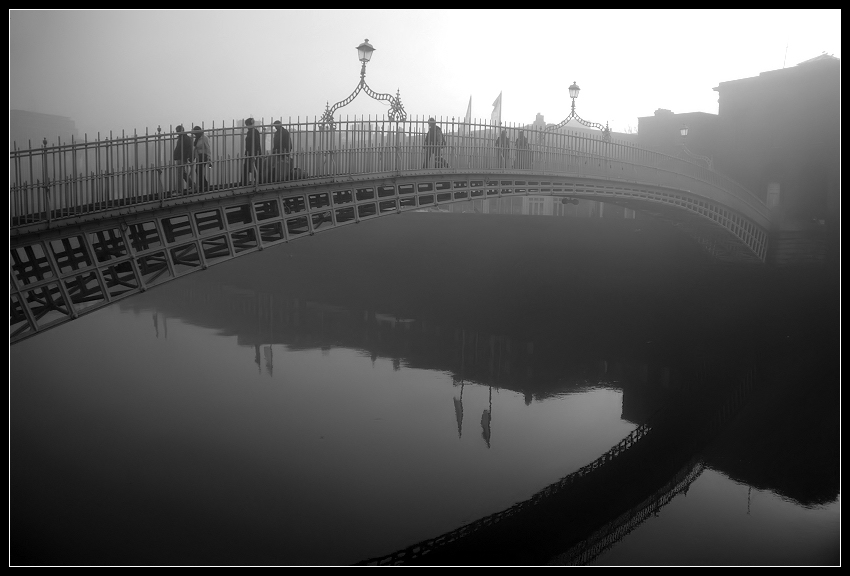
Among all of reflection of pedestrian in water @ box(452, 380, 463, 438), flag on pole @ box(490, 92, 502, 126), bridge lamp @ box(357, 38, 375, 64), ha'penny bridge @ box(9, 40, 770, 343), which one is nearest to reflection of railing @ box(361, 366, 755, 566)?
Answer: reflection of pedestrian in water @ box(452, 380, 463, 438)

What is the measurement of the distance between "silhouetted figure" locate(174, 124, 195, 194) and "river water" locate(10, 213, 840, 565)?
10.4 feet

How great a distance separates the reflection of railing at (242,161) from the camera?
604 centimetres

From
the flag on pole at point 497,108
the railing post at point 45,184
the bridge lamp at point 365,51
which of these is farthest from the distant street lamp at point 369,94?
the flag on pole at point 497,108

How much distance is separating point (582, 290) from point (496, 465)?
10881 mm

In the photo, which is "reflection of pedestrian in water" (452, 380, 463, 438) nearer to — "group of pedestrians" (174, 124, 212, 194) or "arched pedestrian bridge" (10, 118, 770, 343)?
"arched pedestrian bridge" (10, 118, 770, 343)

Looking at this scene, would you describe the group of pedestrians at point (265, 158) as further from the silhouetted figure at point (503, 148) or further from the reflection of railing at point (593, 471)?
the reflection of railing at point (593, 471)

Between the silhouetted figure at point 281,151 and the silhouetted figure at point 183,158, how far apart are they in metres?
0.96

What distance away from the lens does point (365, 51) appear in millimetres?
9352

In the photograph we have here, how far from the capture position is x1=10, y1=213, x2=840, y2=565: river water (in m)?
6.74

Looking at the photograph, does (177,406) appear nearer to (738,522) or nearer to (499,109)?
(738,522)

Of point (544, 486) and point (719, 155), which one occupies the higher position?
point (719, 155)

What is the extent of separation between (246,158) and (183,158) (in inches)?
26.7
